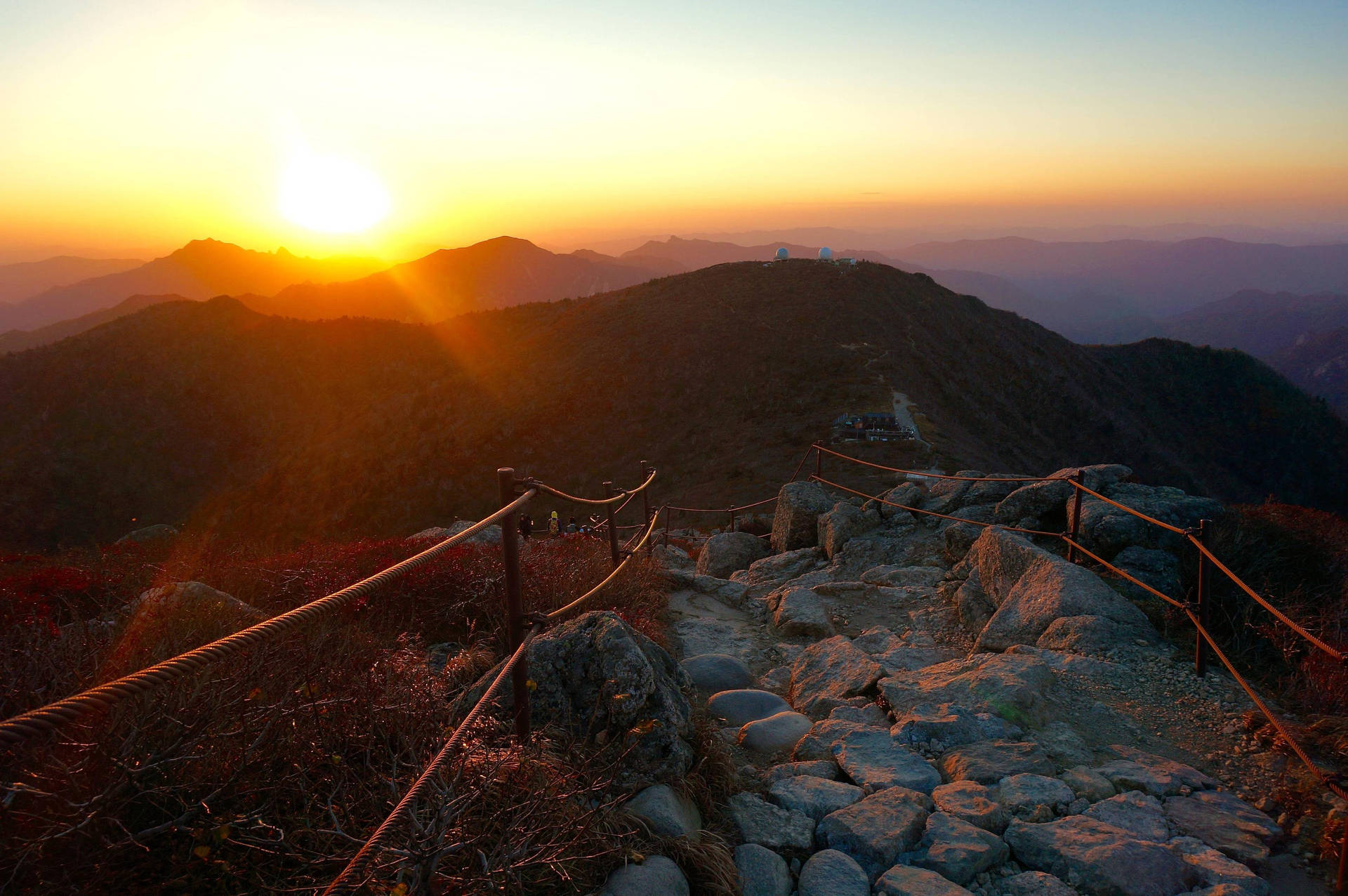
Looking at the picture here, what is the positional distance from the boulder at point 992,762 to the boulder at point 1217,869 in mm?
658

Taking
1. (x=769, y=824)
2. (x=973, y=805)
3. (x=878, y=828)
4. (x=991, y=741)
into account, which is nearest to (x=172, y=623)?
(x=769, y=824)

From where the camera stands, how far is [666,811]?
275 centimetres

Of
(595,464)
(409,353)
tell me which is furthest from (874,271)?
(409,353)

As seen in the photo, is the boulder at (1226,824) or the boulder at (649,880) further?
the boulder at (1226,824)

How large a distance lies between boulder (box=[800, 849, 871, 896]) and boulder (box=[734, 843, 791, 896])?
8 cm

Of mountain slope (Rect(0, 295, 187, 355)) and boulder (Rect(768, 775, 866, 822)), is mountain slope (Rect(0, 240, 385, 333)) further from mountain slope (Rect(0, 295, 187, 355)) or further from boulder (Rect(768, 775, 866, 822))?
boulder (Rect(768, 775, 866, 822))

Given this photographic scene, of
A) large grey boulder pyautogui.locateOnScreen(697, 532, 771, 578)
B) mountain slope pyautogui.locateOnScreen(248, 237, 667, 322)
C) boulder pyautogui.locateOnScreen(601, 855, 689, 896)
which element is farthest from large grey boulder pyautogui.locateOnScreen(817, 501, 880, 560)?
mountain slope pyautogui.locateOnScreen(248, 237, 667, 322)

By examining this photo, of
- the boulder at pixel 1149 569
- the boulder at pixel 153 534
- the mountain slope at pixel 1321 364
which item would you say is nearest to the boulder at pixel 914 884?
the boulder at pixel 1149 569

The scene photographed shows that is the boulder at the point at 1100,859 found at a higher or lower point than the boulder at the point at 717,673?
higher

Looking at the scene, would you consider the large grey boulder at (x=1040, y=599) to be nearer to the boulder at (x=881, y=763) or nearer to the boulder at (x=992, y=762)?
the boulder at (x=992, y=762)

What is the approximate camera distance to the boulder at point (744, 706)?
173 inches

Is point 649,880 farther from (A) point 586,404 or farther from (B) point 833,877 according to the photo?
(A) point 586,404

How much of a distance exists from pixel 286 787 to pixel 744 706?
117 inches

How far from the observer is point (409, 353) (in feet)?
173
